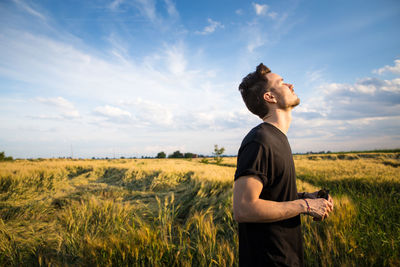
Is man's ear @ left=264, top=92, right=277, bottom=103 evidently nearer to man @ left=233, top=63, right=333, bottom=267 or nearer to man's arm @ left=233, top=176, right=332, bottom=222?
man @ left=233, top=63, right=333, bottom=267

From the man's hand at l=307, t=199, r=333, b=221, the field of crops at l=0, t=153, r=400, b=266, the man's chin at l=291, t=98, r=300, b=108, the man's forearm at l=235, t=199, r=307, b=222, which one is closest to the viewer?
the man's forearm at l=235, t=199, r=307, b=222

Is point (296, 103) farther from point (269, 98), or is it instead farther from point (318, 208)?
point (318, 208)

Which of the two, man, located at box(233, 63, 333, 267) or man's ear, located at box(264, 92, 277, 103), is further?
man's ear, located at box(264, 92, 277, 103)

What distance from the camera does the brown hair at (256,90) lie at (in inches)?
62.7

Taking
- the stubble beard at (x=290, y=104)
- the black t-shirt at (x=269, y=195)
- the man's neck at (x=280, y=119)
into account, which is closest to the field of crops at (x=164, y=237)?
the black t-shirt at (x=269, y=195)

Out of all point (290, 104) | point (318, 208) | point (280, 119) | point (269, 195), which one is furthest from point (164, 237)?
point (290, 104)

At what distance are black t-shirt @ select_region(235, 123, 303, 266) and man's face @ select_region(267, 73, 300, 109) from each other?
0.31m

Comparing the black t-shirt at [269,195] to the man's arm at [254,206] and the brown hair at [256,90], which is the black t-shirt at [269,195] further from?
the brown hair at [256,90]

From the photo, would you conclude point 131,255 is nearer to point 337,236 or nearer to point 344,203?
point 337,236

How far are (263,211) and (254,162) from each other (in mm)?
300

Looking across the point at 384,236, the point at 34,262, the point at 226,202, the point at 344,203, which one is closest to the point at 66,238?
the point at 34,262

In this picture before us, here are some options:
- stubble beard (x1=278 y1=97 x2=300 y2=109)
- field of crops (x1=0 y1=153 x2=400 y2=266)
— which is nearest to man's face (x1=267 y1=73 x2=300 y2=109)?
stubble beard (x1=278 y1=97 x2=300 y2=109)

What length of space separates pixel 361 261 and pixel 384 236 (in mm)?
747

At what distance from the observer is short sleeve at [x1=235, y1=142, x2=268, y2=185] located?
118 cm
